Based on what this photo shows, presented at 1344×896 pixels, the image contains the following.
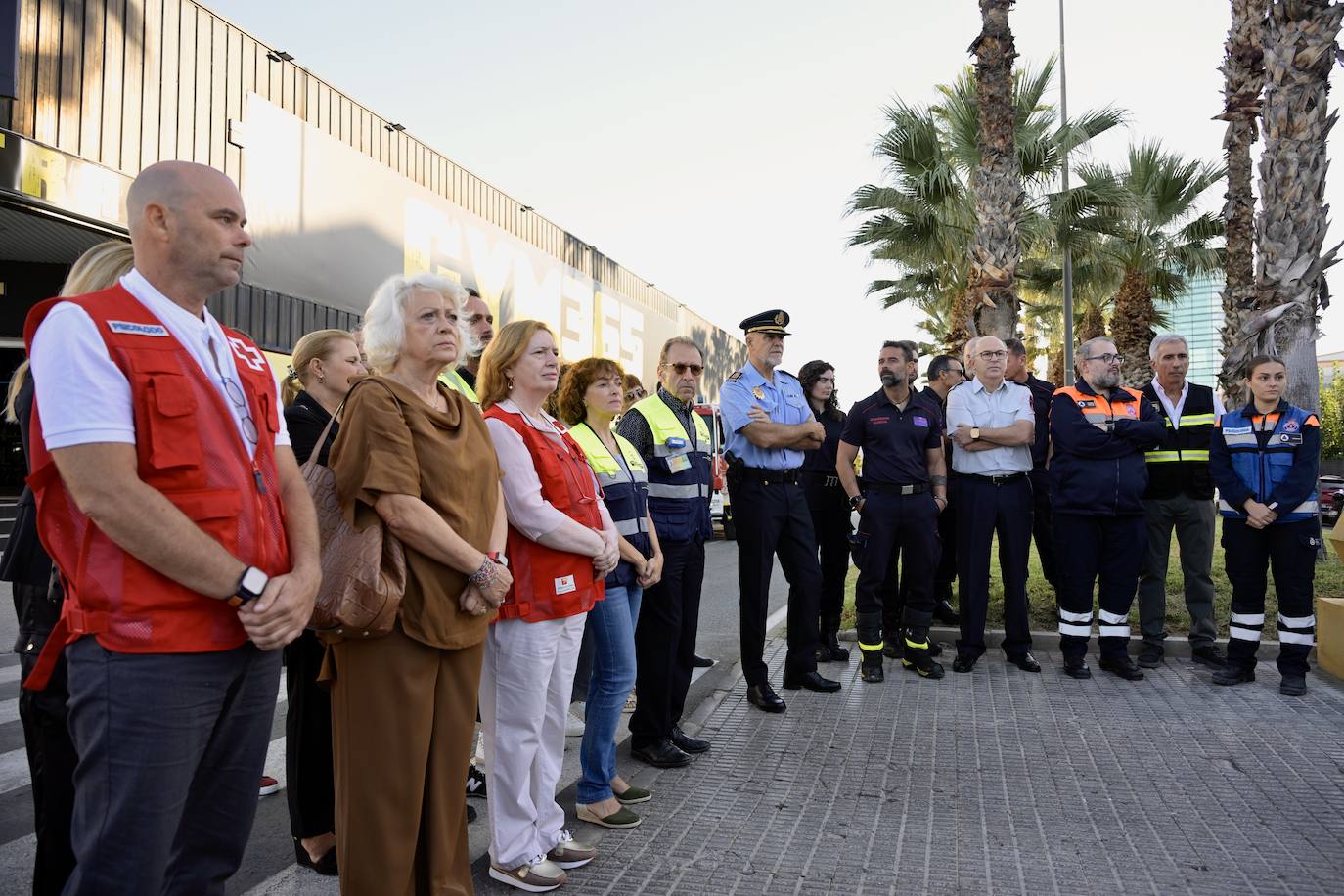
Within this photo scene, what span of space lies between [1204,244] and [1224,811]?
21.8m

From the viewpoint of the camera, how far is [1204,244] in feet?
71.7

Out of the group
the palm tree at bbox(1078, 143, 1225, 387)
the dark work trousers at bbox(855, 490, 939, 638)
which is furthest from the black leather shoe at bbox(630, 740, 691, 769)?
the palm tree at bbox(1078, 143, 1225, 387)

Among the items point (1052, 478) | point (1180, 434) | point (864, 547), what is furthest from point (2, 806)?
point (1180, 434)

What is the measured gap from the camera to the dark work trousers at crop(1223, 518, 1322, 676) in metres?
5.73

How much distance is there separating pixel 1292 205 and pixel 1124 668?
18.9 ft

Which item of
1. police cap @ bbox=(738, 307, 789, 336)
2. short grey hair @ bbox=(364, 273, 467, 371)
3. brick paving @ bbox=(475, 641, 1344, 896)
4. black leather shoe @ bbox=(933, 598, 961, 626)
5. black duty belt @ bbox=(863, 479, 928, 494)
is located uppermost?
police cap @ bbox=(738, 307, 789, 336)

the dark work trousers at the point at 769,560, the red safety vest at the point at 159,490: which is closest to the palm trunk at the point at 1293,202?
the dark work trousers at the point at 769,560

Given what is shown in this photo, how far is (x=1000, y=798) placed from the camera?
3926 mm

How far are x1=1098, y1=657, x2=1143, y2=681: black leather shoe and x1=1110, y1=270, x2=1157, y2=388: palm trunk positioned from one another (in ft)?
59.2

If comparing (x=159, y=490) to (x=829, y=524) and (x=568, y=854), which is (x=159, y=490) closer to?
(x=568, y=854)

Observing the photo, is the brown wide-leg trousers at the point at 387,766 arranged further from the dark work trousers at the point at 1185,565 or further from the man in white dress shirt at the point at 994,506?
the dark work trousers at the point at 1185,565

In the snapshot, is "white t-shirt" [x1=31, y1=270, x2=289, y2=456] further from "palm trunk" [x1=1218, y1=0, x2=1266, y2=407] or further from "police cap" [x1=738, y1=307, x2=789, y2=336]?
"palm trunk" [x1=1218, y1=0, x2=1266, y2=407]

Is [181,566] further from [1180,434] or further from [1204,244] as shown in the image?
[1204,244]

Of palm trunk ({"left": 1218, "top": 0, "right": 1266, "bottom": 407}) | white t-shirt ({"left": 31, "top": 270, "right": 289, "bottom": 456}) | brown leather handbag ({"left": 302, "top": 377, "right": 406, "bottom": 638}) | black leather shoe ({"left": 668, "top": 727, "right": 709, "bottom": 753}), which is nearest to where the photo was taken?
white t-shirt ({"left": 31, "top": 270, "right": 289, "bottom": 456})
